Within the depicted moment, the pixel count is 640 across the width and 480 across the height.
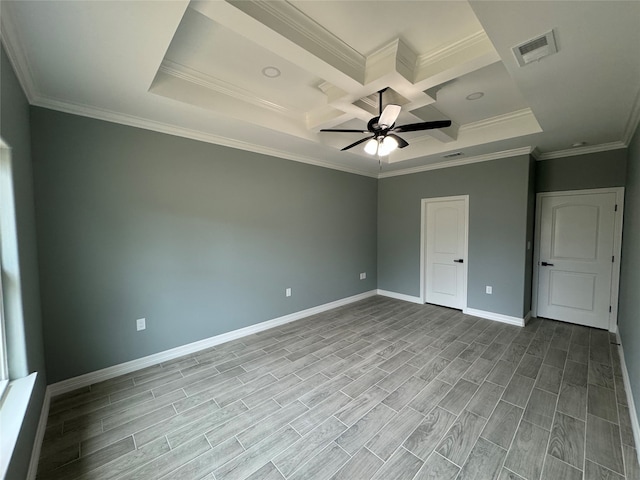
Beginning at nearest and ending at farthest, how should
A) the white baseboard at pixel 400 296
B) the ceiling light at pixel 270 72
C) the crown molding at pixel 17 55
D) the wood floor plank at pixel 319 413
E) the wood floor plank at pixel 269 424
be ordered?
1. the crown molding at pixel 17 55
2. the wood floor plank at pixel 269 424
3. the wood floor plank at pixel 319 413
4. the ceiling light at pixel 270 72
5. the white baseboard at pixel 400 296

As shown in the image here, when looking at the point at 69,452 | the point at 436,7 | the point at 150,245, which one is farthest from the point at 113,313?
the point at 436,7

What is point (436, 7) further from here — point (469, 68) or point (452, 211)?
point (452, 211)

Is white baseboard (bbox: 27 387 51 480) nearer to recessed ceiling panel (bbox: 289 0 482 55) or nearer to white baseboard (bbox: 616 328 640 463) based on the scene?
recessed ceiling panel (bbox: 289 0 482 55)

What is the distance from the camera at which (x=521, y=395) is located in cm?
235

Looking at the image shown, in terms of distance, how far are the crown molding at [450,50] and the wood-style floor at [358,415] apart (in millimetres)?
2836

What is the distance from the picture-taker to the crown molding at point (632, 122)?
2.39m

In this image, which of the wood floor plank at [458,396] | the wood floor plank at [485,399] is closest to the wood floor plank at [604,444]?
the wood floor plank at [485,399]

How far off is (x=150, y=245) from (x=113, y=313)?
0.75 m

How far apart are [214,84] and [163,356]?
2940 millimetres

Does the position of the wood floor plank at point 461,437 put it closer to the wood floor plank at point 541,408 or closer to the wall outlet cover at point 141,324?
the wood floor plank at point 541,408

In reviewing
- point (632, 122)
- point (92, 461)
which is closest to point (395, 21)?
point (632, 122)

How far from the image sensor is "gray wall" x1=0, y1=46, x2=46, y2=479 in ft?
5.08

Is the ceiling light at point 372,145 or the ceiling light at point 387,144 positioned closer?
the ceiling light at point 387,144

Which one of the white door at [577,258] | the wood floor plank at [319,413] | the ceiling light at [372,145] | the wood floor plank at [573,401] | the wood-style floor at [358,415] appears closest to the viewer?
the wood-style floor at [358,415]
